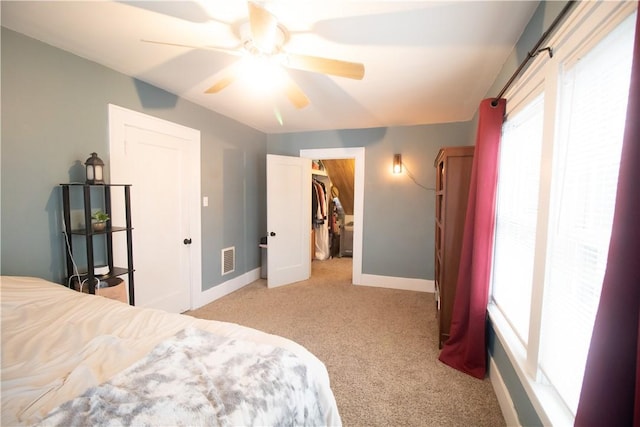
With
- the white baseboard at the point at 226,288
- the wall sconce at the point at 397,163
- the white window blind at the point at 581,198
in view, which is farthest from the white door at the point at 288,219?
the white window blind at the point at 581,198

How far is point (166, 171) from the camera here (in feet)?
8.93

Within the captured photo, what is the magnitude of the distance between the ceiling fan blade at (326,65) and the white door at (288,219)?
2.26 meters

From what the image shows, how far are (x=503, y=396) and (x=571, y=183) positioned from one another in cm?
141

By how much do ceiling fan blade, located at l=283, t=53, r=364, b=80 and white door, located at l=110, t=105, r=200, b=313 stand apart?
1726 millimetres

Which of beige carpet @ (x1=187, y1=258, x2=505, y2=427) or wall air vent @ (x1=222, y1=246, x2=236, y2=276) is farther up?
wall air vent @ (x1=222, y1=246, x2=236, y2=276)

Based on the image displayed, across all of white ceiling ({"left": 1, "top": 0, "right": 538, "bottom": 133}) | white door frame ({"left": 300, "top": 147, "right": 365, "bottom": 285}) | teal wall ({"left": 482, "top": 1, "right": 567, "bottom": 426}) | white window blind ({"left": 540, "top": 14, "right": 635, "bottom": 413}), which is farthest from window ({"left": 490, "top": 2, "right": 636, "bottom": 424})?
white door frame ({"left": 300, "top": 147, "right": 365, "bottom": 285})

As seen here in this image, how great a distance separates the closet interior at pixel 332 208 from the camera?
17.4 ft

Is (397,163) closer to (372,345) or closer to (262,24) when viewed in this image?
(372,345)

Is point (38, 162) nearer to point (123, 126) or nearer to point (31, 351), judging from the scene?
point (123, 126)

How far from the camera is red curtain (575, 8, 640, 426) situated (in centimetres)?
63

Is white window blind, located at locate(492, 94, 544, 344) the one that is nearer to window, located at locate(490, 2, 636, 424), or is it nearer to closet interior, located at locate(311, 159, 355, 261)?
window, located at locate(490, 2, 636, 424)

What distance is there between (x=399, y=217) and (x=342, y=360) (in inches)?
89.6

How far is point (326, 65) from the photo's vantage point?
5.04 feet

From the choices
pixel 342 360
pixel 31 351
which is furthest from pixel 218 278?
pixel 31 351
